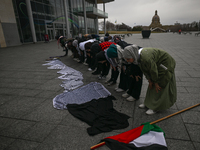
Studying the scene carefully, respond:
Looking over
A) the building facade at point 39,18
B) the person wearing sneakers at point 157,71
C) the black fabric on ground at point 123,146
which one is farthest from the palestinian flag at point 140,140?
the building facade at point 39,18

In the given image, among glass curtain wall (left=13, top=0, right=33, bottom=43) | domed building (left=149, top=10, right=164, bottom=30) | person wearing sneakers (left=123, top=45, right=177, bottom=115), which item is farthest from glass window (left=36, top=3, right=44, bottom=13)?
domed building (left=149, top=10, right=164, bottom=30)

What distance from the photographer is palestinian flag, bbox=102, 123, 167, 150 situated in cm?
178

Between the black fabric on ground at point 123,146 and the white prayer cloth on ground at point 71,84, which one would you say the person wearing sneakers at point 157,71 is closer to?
the black fabric on ground at point 123,146

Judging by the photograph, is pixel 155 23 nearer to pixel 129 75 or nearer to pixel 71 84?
pixel 71 84

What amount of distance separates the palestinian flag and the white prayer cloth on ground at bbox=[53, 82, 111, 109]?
58.8 inches

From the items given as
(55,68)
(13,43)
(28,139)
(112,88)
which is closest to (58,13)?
(13,43)

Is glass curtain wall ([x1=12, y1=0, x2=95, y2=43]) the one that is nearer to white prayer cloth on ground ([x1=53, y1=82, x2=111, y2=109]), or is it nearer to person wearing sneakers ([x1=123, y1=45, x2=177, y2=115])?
white prayer cloth on ground ([x1=53, y1=82, x2=111, y2=109])

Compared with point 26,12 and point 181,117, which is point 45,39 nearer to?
point 26,12

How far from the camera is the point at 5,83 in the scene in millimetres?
4652

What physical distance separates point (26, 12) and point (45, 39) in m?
3.89

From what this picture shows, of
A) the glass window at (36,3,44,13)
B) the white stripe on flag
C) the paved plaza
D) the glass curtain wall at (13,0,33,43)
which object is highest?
the glass window at (36,3,44,13)

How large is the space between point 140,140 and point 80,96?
204 centimetres

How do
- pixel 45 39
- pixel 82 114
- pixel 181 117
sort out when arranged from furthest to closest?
pixel 45 39 < pixel 82 114 < pixel 181 117

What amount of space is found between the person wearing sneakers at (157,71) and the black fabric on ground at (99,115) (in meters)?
0.67
